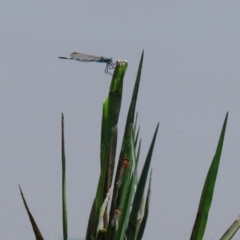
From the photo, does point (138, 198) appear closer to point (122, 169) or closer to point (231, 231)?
point (122, 169)

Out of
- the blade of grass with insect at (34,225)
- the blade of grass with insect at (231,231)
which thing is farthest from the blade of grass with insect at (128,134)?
the blade of grass with insect at (231,231)

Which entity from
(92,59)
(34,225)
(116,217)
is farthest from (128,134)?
(92,59)

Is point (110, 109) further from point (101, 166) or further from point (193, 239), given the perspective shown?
point (193, 239)

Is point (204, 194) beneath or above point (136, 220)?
above

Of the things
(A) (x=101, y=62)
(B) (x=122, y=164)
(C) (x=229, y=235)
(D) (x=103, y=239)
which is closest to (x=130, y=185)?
(B) (x=122, y=164)

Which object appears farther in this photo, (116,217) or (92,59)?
(92,59)
